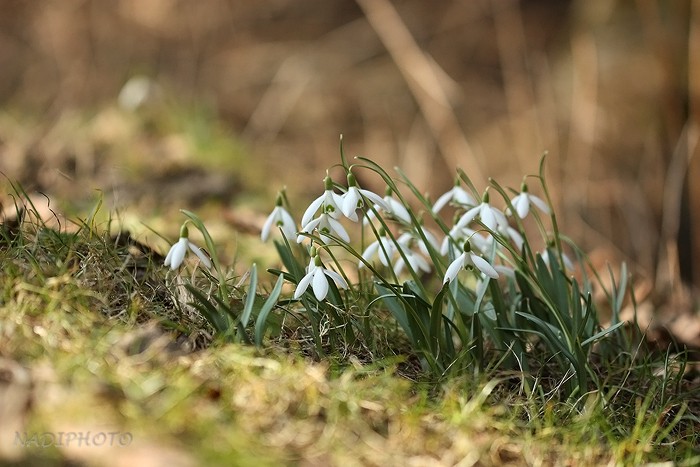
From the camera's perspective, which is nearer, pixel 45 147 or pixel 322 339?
pixel 322 339

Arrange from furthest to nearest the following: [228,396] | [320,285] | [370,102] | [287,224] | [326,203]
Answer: [370,102], [287,224], [326,203], [320,285], [228,396]

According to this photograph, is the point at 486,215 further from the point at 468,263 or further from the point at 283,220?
the point at 283,220

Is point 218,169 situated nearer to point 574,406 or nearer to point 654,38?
point 574,406

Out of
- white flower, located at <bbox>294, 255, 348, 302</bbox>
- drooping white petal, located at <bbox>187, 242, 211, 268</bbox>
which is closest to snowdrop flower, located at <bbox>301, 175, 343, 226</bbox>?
white flower, located at <bbox>294, 255, 348, 302</bbox>

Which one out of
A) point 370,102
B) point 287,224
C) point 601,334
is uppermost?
point 287,224

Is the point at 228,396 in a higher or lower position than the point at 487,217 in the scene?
lower

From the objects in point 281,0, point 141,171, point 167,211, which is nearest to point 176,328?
point 167,211

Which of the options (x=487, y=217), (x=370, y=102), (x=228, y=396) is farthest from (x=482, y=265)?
(x=370, y=102)
